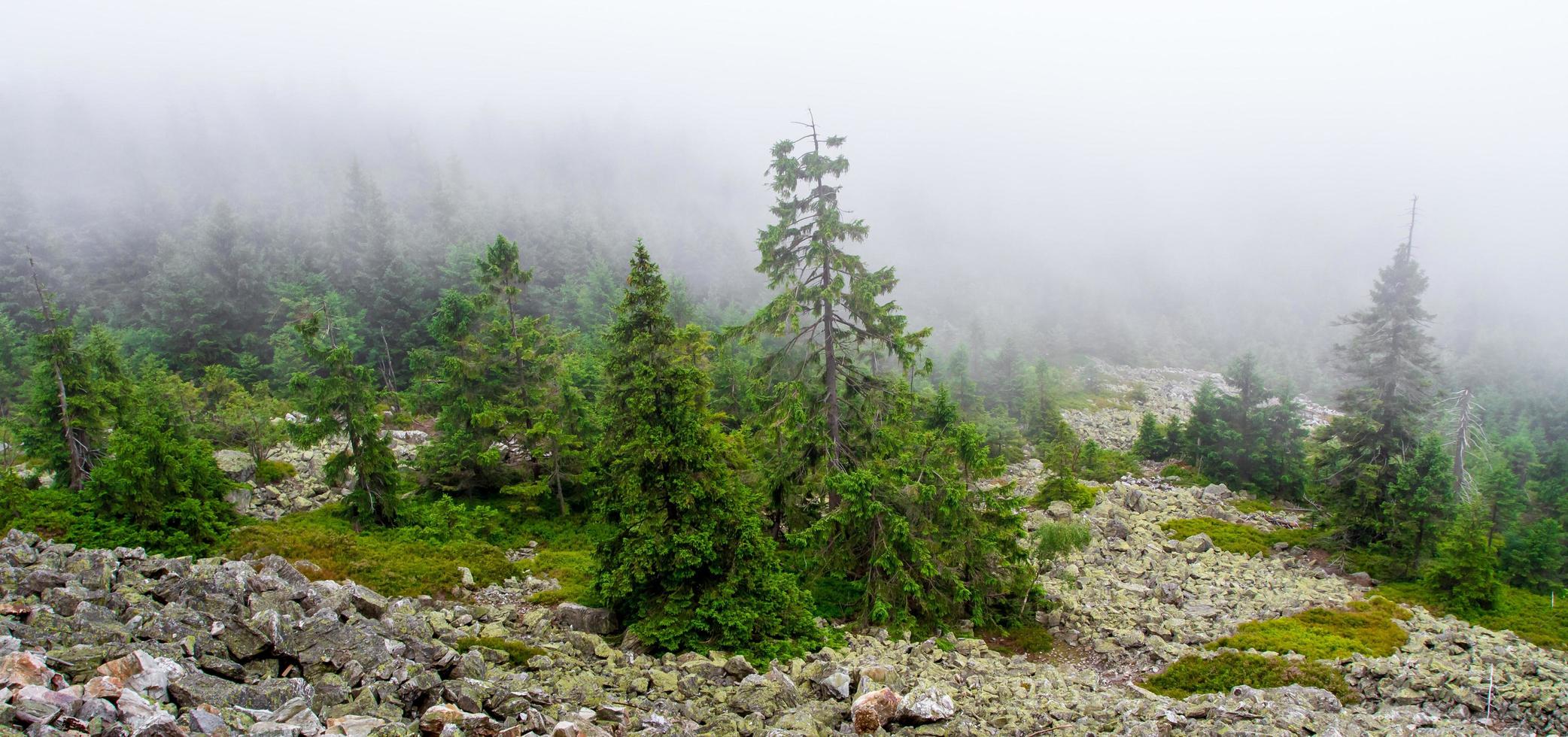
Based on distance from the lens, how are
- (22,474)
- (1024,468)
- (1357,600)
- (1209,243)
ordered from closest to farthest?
(1357,600) < (22,474) < (1024,468) < (1209,243)

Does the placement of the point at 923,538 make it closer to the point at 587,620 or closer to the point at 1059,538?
the point at 1059,538

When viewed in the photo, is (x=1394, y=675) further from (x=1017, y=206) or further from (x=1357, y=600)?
(x=1017, y=206)

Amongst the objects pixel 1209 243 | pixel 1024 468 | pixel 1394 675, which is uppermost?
pixel 1209 243

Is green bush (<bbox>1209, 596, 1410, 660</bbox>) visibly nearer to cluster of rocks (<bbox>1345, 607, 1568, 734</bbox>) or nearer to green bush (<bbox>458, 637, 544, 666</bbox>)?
cluster of rocks (<bbox>1345, 607, 1568, 734</bbox>)

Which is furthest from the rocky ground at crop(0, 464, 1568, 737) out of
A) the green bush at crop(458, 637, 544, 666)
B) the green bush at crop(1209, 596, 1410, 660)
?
the green bush at crop(1209, 596, 1410, 660)

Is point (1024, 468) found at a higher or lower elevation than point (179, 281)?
lower

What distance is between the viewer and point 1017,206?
7544 inches

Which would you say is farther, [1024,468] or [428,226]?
[428,226]

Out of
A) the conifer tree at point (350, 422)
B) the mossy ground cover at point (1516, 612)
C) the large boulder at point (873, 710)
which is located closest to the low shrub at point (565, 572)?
the conifer tree at point (350, 422)

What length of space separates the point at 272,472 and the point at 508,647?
23767mm

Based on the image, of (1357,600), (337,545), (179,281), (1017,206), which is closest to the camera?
(337,545)

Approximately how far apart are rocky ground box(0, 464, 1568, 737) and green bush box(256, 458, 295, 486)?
52.3 feet

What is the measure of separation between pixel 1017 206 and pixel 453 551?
195813mm

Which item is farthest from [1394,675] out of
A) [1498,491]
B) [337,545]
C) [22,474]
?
[22,474]
